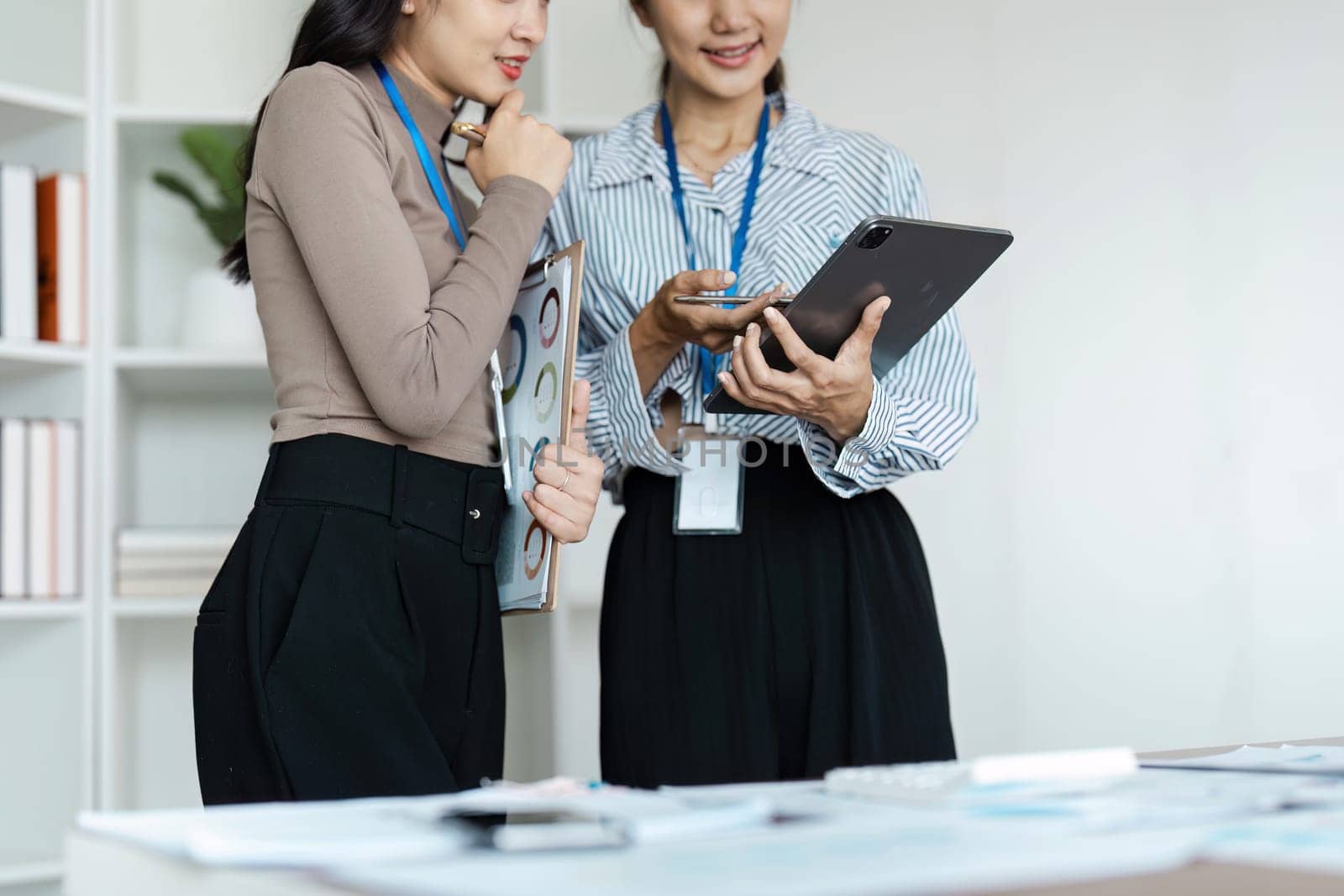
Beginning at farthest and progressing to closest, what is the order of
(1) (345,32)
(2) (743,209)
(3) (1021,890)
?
1. (2) (743,209)
2. (1) (345,32)
3. (3) (1021,890)

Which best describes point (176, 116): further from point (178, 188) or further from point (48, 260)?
point (48, 260)

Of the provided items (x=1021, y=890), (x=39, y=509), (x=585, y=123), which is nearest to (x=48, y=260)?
(x=39, y=509)

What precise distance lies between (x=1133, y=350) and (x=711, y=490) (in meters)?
1.50

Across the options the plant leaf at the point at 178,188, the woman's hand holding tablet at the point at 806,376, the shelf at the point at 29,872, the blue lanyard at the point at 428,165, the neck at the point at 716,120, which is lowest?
the shelf at the point at 29,872

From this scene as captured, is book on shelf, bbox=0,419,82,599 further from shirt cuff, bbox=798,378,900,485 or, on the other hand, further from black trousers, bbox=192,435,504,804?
shirt cuff, bbox=798,378,900,485

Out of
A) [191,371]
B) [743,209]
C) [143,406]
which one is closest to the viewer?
[743,209]

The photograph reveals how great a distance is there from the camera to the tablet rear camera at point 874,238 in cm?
123

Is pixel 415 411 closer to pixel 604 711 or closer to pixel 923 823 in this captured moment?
pixel 604 711

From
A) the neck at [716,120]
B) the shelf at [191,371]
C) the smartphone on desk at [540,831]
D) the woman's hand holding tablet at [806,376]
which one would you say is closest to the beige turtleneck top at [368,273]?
the woman's hand holding tablet at [806,376]

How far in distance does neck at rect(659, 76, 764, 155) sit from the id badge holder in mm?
424

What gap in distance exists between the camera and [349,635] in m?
1.13

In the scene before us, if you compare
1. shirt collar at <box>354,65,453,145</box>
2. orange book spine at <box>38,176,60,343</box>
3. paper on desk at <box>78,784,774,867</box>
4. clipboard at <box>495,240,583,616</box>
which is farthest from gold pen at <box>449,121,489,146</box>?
orange book spine at <box>38,176,60,343</box>

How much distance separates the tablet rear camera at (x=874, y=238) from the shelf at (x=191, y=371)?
4.69ft

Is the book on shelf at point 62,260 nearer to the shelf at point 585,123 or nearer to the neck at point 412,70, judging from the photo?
the shelf at point 585,123
